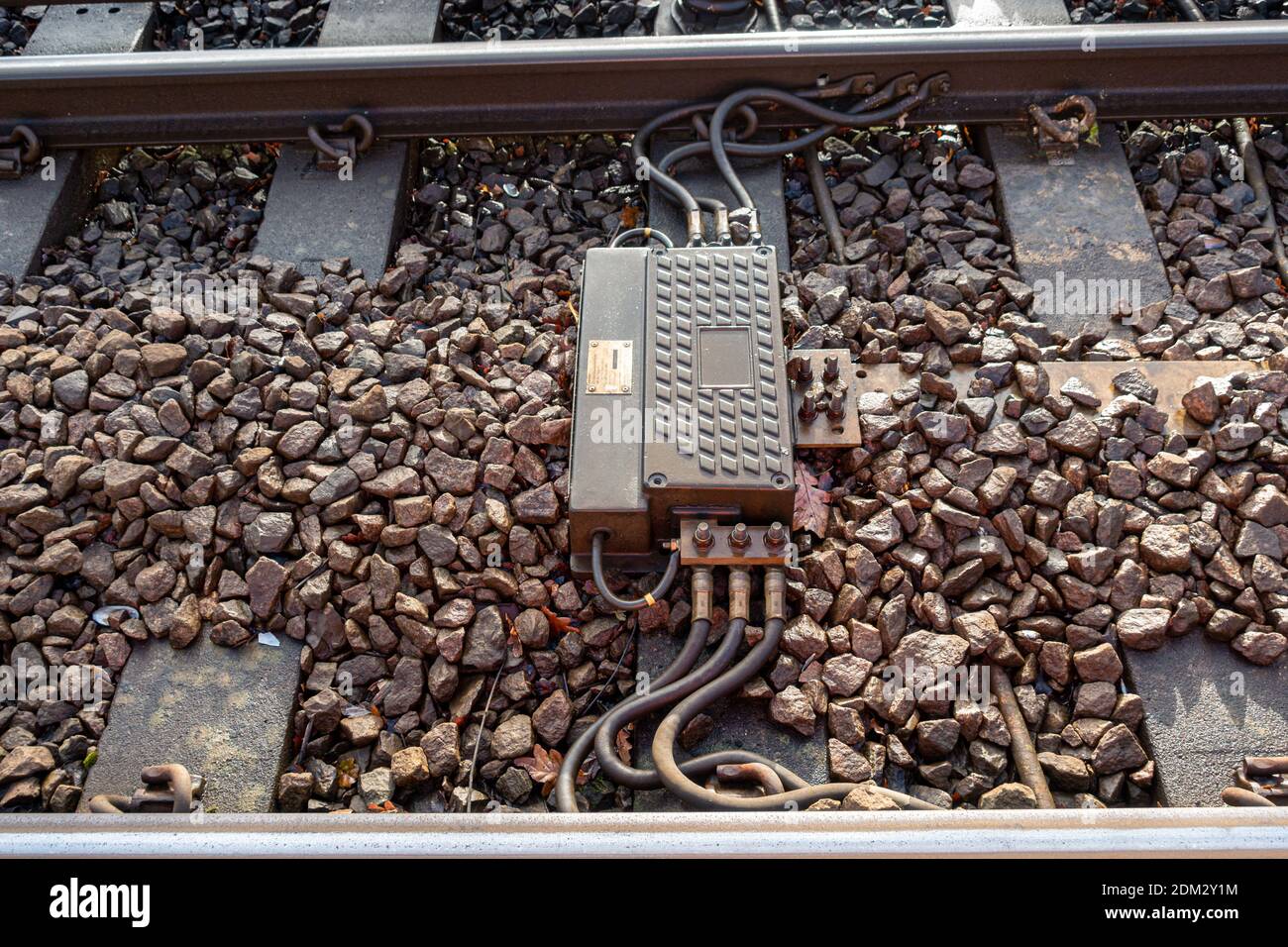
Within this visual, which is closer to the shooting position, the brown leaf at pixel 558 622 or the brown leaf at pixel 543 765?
the brown leaf at pixel 543 765

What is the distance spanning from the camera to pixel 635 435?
2.96 metres

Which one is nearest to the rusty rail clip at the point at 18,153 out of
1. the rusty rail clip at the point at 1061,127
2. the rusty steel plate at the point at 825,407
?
the rusty steel plate at the point at 825,407

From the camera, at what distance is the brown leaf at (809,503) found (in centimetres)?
303

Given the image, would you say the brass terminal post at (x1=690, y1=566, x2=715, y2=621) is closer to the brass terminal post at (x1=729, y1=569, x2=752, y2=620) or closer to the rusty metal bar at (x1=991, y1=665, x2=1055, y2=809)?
the brass terminal post at (x1=729, y1=569, x2=752, y2=620)

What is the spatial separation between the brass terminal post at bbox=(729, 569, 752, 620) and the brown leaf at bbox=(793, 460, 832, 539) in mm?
282

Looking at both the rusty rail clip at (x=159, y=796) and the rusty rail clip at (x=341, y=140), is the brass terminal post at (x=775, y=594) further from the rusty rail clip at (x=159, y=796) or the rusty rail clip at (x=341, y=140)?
the rusty rail clip at (x=341, y=140)

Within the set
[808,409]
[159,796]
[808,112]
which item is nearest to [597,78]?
[808,112]

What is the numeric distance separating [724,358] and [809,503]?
0.50 meters

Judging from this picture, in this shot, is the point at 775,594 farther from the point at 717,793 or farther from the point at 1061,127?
the point at 1061,127

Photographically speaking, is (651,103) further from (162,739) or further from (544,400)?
(162,739)

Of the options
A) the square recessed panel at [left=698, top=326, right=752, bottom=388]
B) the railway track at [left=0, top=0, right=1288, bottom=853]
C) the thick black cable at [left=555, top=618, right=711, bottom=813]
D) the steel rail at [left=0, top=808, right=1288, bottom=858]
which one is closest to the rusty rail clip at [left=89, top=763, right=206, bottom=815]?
the railway track at [left=0, top=0, right=1288, bottom=853]

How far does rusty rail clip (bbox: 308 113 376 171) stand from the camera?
418cm

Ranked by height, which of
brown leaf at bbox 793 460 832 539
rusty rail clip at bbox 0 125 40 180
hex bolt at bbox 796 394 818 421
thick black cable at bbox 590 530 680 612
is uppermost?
rusty rail clip at bbox 0 125 40 180

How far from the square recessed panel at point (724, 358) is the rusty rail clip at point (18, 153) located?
3015 millimetres
